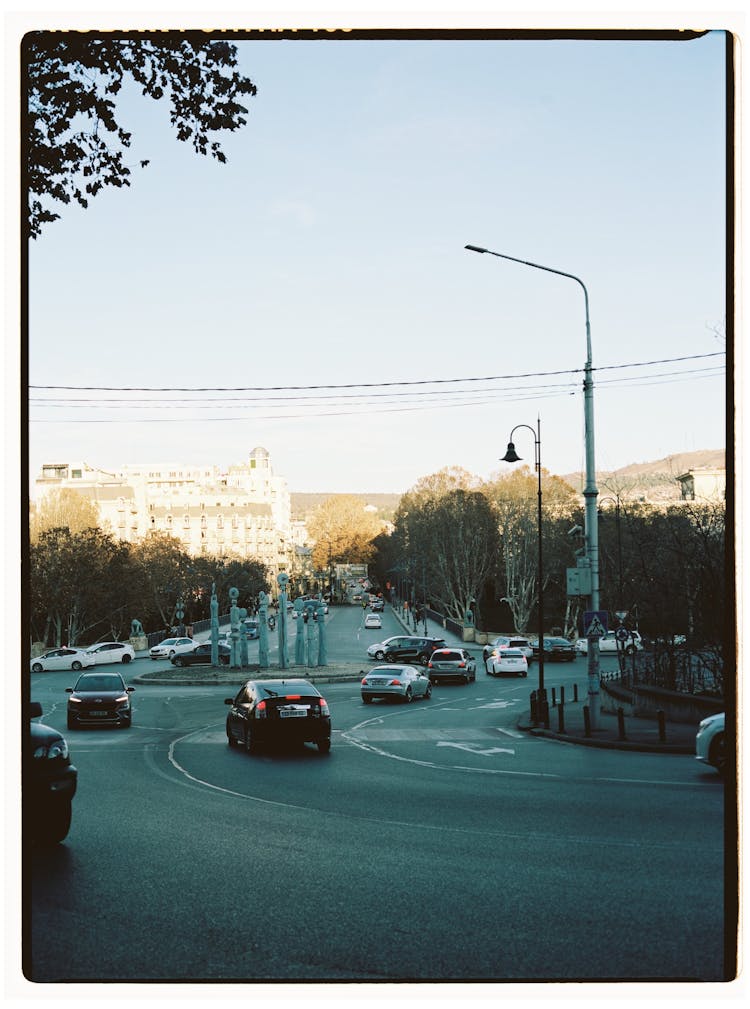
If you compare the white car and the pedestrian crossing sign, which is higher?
the pedestrian crossing sign

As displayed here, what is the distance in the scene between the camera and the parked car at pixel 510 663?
4869 cm

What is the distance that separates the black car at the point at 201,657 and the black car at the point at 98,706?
92.8 ft

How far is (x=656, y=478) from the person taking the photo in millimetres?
61812

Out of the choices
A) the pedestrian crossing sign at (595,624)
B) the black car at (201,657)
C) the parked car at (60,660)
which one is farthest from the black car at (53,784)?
the parked car at (60,660)

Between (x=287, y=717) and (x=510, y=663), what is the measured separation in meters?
30.6

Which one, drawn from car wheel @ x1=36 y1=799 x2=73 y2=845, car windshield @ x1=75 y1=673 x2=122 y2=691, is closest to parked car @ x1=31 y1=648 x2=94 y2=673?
car windshield @ x1=75 y1=673 x2=122 y2=691

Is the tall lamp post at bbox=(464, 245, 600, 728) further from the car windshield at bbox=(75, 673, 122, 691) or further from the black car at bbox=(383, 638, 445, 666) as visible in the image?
the black car at bbox=(383, 638, 445, 666)

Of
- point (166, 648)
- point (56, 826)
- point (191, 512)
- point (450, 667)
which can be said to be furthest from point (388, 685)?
point (191, 512)

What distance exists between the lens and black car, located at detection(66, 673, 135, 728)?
26.5 metres

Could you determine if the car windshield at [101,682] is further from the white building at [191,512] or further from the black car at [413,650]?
A: the white building at [191,512]


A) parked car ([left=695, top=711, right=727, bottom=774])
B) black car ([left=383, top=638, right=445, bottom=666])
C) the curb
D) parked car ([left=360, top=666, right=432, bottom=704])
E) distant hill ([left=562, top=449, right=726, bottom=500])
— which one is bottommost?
black car ([left=383, top=638, right=445, bottom=666])

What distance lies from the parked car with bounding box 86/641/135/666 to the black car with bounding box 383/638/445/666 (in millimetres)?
17334

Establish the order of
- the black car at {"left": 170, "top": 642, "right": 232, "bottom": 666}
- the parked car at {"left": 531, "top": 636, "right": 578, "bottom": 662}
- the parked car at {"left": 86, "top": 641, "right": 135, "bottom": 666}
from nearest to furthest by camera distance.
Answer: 1. the black car at {"left": 170, "top": 642, "right": 232, "bottom": 666}
2. the parked car at {"left": 531, "top": 636, "right": 578, "bottom": 662}
3. the parked car at {"left": 86, "top": 641, "right": 135, "bottom": 666}

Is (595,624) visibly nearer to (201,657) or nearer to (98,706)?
(98,706)
